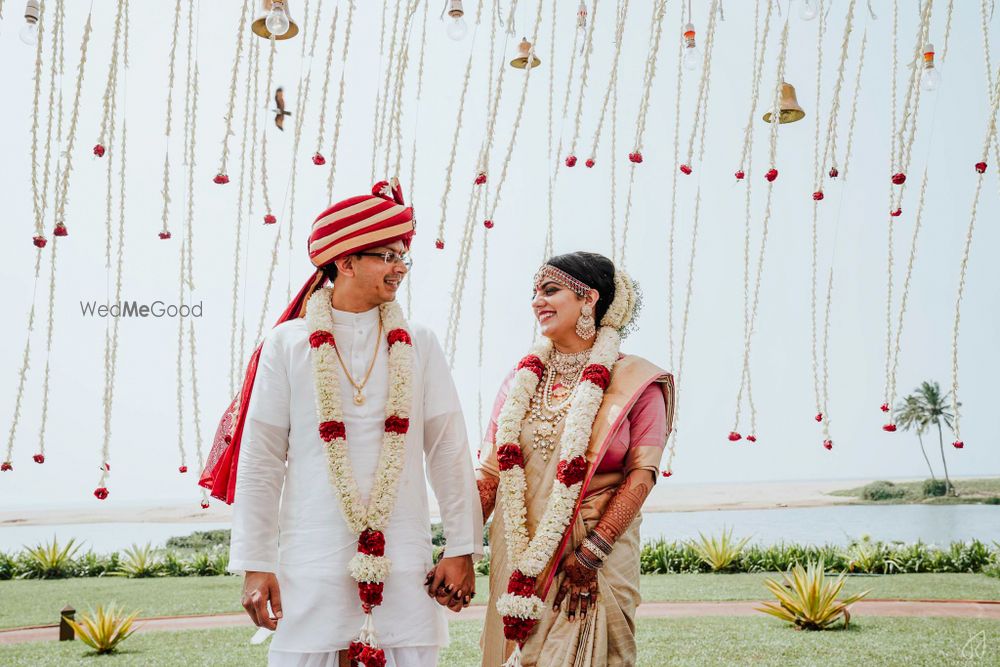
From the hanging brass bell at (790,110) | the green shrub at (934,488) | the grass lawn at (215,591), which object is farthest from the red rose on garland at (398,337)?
the green shrub at (934,488)

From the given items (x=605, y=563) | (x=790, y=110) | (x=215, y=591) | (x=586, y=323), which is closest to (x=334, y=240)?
(x=586, y=323)

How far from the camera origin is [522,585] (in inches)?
93.1

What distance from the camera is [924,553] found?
1096cm

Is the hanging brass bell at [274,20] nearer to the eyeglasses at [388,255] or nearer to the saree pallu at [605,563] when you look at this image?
the eyeglasses at [388,255]

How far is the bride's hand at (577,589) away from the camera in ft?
7.77

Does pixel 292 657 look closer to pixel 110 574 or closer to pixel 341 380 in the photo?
pixel 341 380

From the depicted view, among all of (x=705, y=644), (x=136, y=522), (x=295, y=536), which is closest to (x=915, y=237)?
(x=295, y=536)

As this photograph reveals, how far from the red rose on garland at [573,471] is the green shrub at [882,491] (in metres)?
23.6

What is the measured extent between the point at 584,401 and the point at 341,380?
78 centimetres

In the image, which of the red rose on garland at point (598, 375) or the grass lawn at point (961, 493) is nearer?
the red rose on garland at point (598, 375)

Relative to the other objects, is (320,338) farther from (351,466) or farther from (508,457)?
(508,457)

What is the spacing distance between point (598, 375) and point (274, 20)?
1.36 m

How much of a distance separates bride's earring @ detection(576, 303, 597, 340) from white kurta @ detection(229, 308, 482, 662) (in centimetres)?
61

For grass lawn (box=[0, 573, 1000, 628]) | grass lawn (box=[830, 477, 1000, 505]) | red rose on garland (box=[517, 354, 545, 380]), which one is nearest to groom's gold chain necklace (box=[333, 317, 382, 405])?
red rose on garland (box=[517, 354, 545, 380])
